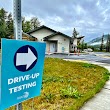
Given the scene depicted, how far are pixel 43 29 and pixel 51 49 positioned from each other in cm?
377

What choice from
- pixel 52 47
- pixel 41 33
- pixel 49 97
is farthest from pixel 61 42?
pixel 49 97

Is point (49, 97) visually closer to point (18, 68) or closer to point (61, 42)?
point (18, 68)

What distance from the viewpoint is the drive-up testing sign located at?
212cm

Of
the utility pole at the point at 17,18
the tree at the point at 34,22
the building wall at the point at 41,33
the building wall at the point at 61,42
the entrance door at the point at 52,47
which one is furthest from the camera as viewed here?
the tree at the point at 34,22

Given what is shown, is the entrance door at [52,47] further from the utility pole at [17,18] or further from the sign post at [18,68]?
the utility pole at [17,18]

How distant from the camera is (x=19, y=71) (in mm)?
2254

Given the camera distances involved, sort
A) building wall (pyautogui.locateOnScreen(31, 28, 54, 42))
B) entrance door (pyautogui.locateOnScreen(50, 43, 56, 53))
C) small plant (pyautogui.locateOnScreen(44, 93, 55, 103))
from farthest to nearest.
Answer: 1. building wall (pyautogui.locateOnScreen(31, 28, 54, 42))
2. entrance door (pyautogui.locateOnScreen(50, 43, 56, 53))
3. small plant (pyautogui.locateOnScreen(44, 93, 55, 103))

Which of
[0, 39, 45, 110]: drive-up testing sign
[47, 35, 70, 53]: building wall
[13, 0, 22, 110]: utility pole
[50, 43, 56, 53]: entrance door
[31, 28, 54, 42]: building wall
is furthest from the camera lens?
[31, 28, 54, 42]: building wall

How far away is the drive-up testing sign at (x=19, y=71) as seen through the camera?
2119 millimetres

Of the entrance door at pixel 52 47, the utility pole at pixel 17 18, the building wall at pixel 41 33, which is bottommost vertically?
the entrance door at pixel 52 47

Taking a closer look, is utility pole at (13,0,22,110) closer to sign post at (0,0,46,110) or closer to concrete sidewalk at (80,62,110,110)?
sign post at (0,0,46,110)

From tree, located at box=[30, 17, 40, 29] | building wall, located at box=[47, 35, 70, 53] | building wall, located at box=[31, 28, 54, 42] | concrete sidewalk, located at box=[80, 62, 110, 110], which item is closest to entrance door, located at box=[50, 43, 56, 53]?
building wall, located at box=[47, 35, 70, 53]

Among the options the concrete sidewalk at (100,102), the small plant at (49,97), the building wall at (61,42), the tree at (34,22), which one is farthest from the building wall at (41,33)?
the small plant at (49,97)

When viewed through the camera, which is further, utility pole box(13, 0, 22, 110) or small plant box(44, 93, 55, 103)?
small plant box(44, 93, 55, 103)
